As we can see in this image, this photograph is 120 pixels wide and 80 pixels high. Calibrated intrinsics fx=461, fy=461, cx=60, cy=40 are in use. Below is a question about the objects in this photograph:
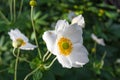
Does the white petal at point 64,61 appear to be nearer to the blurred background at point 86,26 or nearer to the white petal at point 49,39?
the white petal at point 49,39

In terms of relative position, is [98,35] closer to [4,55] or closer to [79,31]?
[4,55]

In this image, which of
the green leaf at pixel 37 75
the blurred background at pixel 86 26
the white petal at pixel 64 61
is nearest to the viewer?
the white petal at pixel 64 61

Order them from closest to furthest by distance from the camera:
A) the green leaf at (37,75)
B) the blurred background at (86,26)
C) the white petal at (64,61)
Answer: the white petal at (64,61), the green leaf at (37,75), the blurred background at (86,26)

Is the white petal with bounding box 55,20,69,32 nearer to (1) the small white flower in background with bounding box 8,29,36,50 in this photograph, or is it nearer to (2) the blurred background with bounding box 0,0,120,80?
(1) the small white flower in background with bounding box 8,29,36,50

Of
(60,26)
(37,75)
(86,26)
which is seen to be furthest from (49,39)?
(86,26)

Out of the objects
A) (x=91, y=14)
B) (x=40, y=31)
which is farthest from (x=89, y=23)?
(x=40, y=31)

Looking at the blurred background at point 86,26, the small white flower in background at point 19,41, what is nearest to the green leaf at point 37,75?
the small white flower in background at point 19,41

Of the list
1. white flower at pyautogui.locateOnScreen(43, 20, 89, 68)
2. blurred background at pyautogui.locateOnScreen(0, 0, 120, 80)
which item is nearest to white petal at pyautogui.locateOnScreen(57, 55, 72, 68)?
white flower at pyautogui.locateOnScreen(43, 20, 89, 68)

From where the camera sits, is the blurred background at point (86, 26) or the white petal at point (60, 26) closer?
the white petal at point (60, 26)
